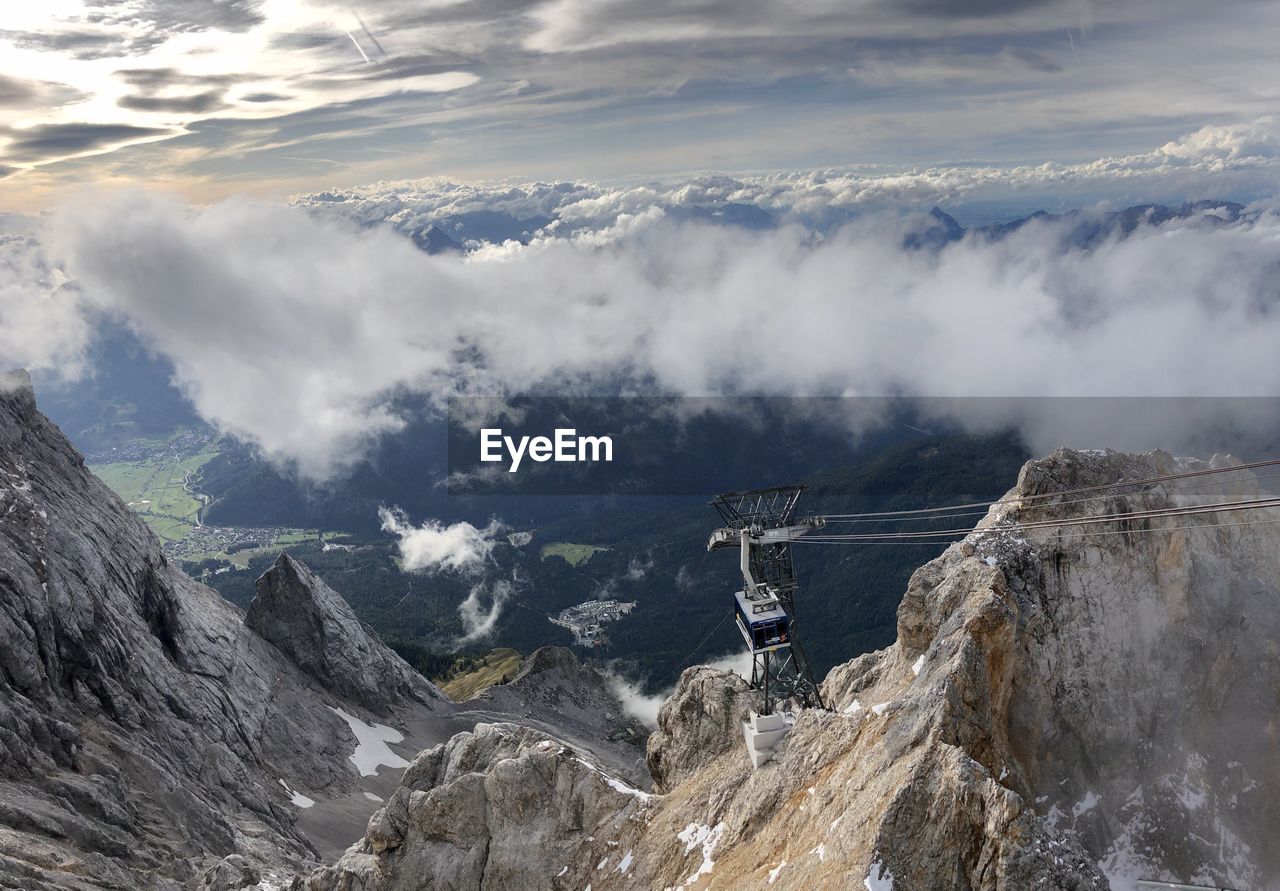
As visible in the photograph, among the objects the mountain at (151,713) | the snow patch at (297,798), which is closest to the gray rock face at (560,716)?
the mountain at (151,713)

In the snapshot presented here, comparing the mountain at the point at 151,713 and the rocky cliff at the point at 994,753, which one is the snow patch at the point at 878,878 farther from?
the mountain at the point at 151,713

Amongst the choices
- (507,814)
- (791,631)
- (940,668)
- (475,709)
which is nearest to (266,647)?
(475,709)

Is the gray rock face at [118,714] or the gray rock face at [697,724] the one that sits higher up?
the gray rock face at [697,724]

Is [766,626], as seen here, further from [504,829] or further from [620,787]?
[504,829]

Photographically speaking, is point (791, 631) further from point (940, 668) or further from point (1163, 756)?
point (1163, 756)

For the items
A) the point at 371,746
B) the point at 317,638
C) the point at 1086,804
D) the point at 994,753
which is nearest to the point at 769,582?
the point at 994,753

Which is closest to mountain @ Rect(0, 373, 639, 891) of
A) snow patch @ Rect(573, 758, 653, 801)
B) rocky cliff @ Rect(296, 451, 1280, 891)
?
rocky cliff @ Rect(296, 451, 1280, 891)

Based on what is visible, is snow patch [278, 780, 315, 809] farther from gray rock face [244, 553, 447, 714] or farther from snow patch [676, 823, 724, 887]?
snow patch [676, 823, 724, 887]
